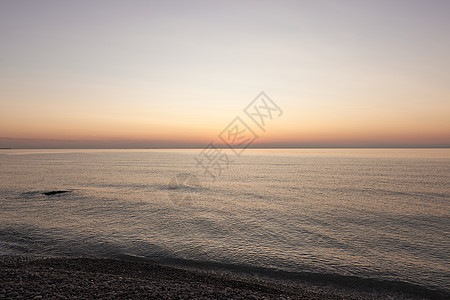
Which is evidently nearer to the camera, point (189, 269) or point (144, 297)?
point (144, 297)

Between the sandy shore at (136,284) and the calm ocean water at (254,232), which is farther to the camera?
the calm ocean water at (254,232)

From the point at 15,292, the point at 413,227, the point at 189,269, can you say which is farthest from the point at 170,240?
the point at 413,227

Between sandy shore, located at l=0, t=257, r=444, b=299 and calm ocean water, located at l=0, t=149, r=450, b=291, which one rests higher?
sandy shore, located at l=0, t=257, r=444, b=299

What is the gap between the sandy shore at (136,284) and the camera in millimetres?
12094

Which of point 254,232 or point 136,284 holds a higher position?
point 136,284

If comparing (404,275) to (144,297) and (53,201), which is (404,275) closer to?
(144,297)

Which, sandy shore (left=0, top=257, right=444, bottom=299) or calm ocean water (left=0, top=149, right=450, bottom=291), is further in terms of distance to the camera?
calm ocean water (left=0, top=149, right=450, bottom=291)

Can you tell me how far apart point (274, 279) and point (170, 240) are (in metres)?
11.6

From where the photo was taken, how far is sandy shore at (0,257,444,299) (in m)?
12.1

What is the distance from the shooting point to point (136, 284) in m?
13.5

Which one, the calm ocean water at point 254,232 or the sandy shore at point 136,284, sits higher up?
the sandy shore at point 136,284

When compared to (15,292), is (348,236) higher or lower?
lower

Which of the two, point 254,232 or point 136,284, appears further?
point 254,232

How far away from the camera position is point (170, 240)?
81.5 feet
